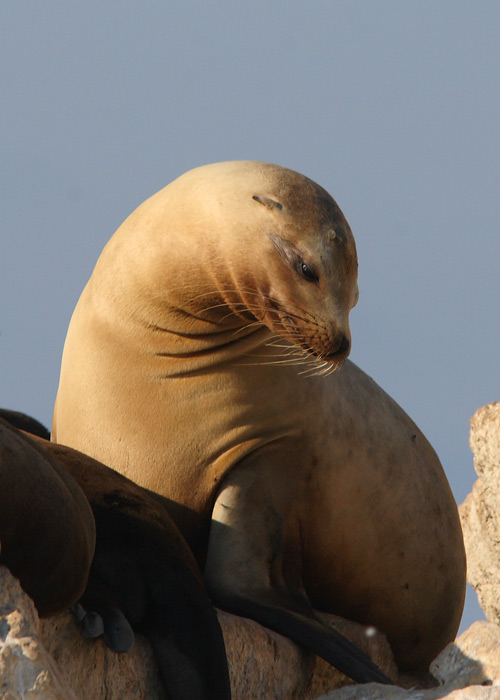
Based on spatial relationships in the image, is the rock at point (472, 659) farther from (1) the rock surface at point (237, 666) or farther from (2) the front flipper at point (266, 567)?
(2) the front flipper at point (266, 567)

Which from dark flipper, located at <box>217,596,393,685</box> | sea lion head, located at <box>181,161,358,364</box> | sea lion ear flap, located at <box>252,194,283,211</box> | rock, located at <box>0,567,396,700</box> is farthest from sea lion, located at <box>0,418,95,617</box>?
sea lion ear flap, located at <box>252,194,283,211</box>

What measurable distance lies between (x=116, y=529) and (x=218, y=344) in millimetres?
1625

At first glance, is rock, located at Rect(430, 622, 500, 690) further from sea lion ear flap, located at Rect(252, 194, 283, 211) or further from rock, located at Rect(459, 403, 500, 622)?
rock, located at Rect(459, 403, 500, 622)

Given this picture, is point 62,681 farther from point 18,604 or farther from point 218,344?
point 218,344

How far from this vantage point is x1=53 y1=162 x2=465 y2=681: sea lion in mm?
5234

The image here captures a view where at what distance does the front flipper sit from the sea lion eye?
1023 mm

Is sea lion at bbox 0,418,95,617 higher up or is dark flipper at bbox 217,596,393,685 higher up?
sea lion at bbox 0,418,95,617

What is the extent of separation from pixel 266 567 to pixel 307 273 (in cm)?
142

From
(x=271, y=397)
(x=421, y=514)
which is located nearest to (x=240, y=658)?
(x=271, y=397)

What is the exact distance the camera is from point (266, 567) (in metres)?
5.36

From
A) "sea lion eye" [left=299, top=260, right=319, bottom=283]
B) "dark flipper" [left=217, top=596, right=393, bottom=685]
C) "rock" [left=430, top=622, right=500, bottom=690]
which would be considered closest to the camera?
"rock" [left=430, top=622, right=500, bottom=690]

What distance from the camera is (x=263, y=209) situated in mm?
5273

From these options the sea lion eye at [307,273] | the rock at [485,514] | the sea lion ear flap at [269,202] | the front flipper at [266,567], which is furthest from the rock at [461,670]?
the rock at [485,514]

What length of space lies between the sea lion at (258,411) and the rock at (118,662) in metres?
0.15
